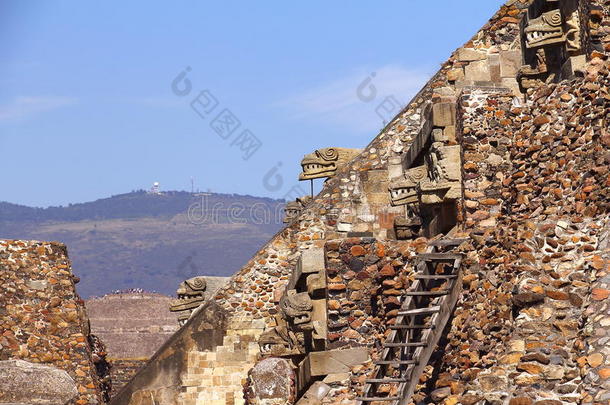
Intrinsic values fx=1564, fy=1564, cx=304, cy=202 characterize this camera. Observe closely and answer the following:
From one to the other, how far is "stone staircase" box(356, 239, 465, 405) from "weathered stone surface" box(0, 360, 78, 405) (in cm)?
393

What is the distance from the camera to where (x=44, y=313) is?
29.2 meters

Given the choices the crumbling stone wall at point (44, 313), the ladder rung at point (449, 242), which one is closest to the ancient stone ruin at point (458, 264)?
the ladder rung at point (449, 242)

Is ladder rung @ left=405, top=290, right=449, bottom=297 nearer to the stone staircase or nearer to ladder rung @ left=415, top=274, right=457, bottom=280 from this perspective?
the stone staircase

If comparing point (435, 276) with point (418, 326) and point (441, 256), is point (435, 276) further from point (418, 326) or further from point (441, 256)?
point (418, 326)

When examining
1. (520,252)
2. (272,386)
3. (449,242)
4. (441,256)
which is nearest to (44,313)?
(272,386)

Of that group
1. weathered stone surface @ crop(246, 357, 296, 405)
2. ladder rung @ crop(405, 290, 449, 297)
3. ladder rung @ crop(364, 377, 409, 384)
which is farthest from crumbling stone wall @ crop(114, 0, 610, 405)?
weathered stone surface @ crop(246, 357, 296, 405)

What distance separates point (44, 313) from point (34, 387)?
15.4 m

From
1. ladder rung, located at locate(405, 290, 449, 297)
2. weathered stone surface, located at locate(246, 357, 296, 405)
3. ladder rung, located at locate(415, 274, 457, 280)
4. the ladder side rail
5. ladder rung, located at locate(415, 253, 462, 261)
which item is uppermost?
ladder rung, located at locate(415, 253, 462, 261)

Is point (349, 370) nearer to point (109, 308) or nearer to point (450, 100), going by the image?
point (450, 100)

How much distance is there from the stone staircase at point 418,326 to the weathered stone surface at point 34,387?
12.9 ft

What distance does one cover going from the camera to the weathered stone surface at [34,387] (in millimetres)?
13922

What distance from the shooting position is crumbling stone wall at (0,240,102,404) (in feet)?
94.0

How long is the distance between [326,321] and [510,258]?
576cm

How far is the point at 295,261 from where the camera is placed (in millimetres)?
28047
